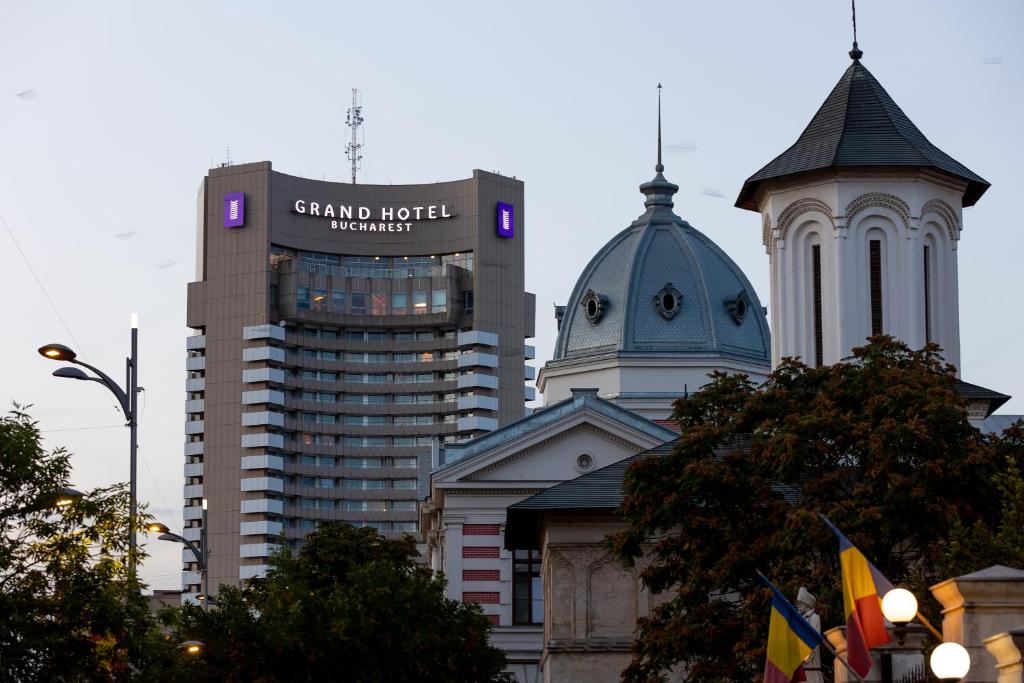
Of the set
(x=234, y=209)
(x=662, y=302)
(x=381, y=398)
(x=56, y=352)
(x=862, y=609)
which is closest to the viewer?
(x=862, y=609)

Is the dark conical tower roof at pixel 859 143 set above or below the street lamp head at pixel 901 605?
above

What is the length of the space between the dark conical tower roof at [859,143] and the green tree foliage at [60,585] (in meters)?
30.2

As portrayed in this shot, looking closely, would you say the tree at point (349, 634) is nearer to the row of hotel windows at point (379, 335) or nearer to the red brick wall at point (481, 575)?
the red brick wall at point (481, 575)

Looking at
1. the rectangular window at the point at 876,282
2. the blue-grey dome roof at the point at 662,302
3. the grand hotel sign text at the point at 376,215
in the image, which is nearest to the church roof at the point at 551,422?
the rectangular window at the point at 876,282

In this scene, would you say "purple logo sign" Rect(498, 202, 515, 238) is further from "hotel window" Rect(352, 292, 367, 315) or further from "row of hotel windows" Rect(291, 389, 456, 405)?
"row of hotel windows" Rect(291, 389, 456, 405)

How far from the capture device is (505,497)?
2628 inches

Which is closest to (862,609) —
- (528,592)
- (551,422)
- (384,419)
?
(551,422)

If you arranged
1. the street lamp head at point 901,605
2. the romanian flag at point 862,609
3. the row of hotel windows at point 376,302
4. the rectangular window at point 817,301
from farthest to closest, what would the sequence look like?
the row of hotel windows at point 376,302
the rectangular window at point 817,301
the romanian flag at point 862,609
the street lamp head at point 901,605

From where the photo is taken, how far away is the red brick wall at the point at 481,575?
217 ft

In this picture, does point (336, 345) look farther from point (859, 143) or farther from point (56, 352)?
point (56, 352)

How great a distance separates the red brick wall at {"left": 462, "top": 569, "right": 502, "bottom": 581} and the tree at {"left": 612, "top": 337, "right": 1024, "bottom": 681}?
22846 millimetres

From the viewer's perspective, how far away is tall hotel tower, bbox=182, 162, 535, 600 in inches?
6718

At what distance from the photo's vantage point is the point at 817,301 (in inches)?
2280

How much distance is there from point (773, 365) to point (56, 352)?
33910 millimetres
